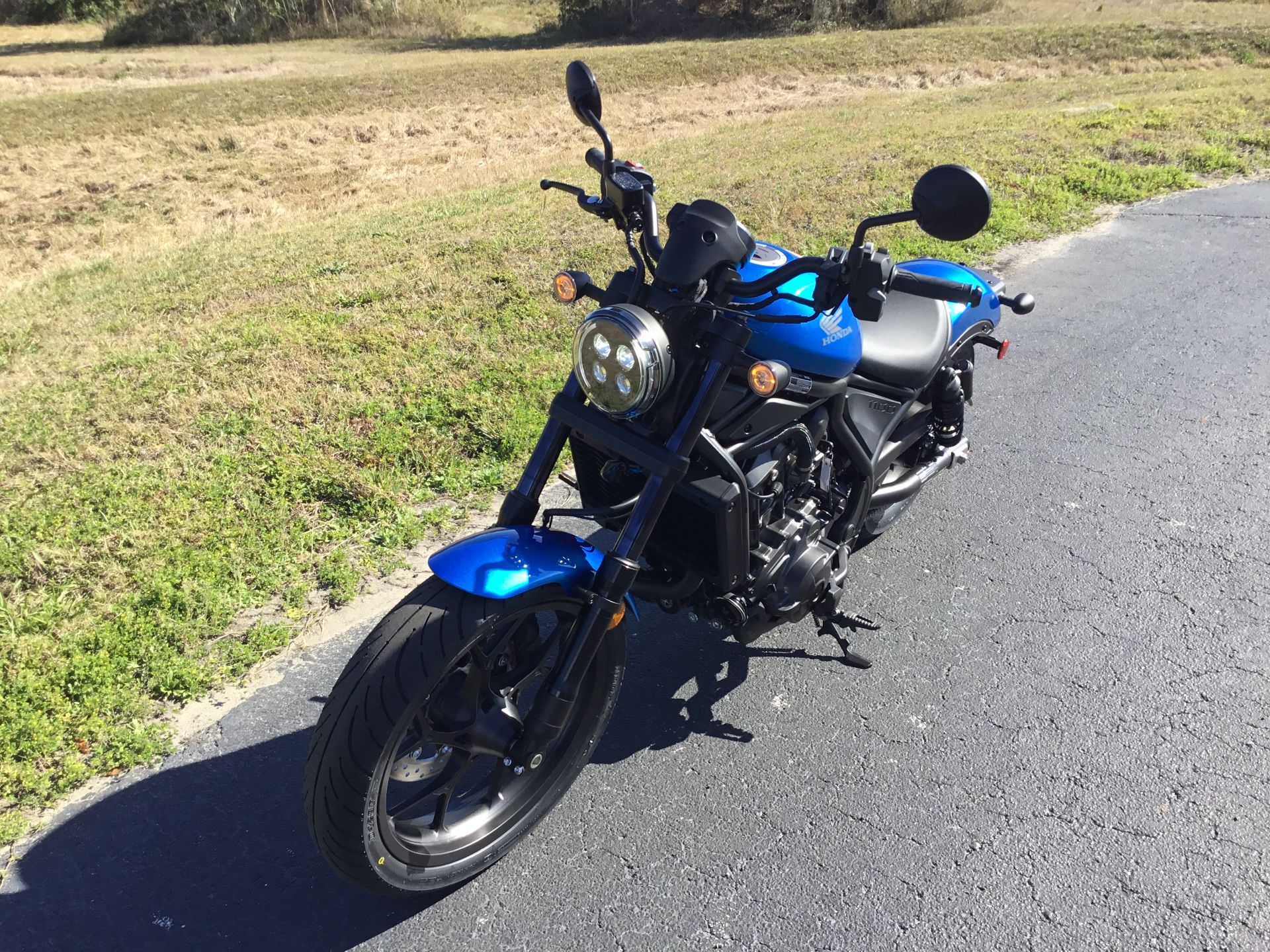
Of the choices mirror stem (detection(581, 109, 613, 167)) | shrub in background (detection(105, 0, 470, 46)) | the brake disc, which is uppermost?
shrub in background (detection(105, 0, 470, 46))

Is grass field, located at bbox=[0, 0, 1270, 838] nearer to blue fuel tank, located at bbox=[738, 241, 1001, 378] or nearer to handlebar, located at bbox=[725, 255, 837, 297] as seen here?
blue fuel tank, located at bbox=[738, 241, 1001, 378]

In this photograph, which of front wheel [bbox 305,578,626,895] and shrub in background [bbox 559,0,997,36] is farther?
shrub in background [bbox 559,0,997,36]

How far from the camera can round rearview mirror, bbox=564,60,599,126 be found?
8.93 feet

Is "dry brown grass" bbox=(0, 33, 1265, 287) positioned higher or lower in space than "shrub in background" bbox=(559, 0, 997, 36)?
lower

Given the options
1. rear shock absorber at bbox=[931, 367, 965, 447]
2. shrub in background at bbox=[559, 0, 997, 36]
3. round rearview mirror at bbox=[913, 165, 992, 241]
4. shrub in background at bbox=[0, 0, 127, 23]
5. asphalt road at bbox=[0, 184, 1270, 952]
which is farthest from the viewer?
shrub in background at bbox=[0, 0, 127, 23]

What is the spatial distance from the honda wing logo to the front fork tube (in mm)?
531

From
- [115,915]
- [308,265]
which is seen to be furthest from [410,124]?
[115,915]

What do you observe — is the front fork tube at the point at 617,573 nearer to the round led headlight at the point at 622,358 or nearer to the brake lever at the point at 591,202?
the round led headlight at the point at 622,358

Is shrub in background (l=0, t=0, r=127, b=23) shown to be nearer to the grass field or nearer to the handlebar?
the grass field

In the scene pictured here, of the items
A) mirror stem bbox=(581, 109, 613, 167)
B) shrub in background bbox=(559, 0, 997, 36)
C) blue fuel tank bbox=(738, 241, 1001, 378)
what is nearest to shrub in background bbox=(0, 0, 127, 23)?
shrub in background bbox=(559, 0, 997, 36)

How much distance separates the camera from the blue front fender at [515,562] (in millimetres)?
2295

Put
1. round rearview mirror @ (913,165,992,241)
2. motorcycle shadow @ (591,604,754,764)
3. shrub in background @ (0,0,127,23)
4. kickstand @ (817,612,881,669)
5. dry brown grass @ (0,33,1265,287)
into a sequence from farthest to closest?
shrub in background @ (0,0,127,23)
dry brown grass @ (0,33,1265,287)
kickstand @ (817,612,881,669)
motorcycle shadow @ (591,604,754,764)
round rearview mirror @ (913,165,992,241)

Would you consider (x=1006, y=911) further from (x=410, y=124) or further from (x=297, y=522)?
(x=410, y=124)

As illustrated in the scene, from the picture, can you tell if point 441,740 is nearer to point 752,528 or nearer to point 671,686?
point 671,686
